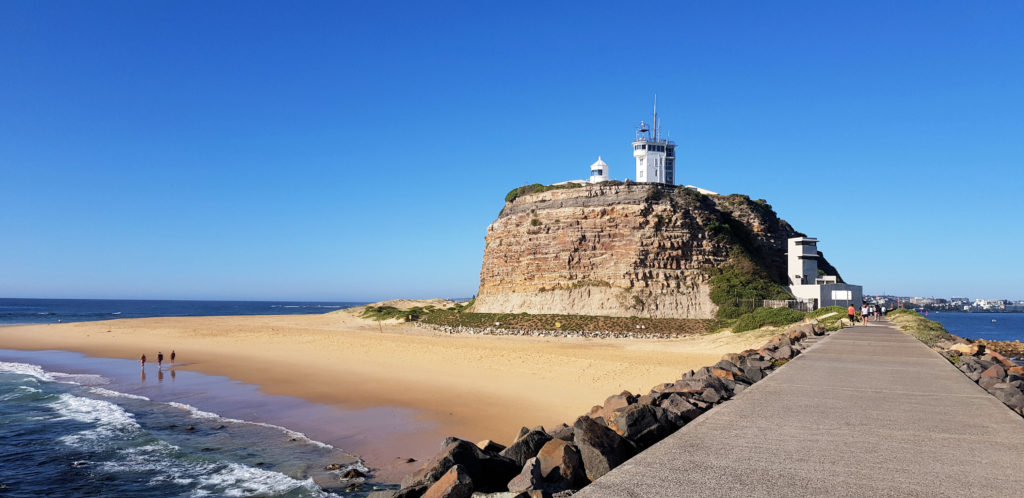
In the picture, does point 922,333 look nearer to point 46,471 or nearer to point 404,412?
point 404,412

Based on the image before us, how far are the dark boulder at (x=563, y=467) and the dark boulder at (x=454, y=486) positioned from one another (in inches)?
30.2

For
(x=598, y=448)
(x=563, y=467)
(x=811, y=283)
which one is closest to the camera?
(x=563, y=467)

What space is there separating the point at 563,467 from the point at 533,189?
5276 centimetres

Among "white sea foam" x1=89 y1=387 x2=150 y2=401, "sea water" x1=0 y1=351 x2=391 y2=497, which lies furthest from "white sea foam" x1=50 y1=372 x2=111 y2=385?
"sea water" x1=0 y1=351 x2=391 y2=497

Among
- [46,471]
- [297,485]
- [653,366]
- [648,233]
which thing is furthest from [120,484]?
[648,233]

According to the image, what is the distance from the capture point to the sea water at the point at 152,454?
10.9 m

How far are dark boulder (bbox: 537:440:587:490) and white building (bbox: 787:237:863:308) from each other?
43.8 m

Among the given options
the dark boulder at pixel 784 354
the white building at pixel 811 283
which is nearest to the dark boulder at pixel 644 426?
the dark boulder at pixel 784 354

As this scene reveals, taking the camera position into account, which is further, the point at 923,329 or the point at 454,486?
the point at 923,329

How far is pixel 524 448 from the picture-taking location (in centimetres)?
740

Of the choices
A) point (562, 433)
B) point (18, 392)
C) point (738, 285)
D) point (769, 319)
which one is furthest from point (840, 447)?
point (738, 285)

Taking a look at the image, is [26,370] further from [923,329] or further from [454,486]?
[923,329]

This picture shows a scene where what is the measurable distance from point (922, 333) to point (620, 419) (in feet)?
70.6

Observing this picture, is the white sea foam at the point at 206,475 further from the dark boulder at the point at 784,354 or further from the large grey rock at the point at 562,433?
the dark boulder at the point at 784,354
